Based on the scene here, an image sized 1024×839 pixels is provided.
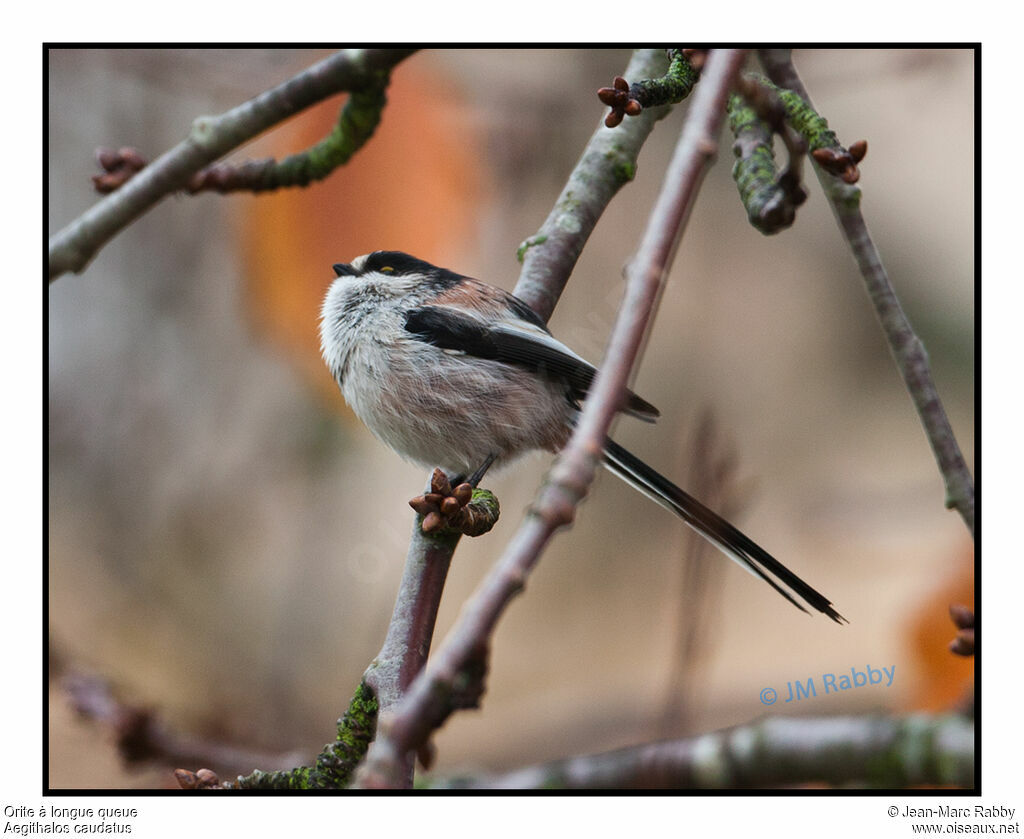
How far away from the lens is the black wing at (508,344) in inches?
59.7

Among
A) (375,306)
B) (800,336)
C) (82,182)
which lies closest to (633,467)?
(800,336)

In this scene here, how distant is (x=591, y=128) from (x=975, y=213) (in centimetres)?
74

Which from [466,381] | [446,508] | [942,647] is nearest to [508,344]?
[466,381]

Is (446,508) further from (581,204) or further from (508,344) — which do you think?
(581,204)

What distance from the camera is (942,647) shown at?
1427 mm

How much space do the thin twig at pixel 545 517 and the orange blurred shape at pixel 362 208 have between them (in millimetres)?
1133

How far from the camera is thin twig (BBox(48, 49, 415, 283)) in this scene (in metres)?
1.41

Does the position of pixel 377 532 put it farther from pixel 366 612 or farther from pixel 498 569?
pixel 498 569

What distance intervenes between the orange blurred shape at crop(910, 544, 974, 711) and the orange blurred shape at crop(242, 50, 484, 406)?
1.10 metres

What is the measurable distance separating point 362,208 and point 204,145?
17.7 inches

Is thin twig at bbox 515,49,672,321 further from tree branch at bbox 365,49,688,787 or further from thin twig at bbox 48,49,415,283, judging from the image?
thin twig at bbox 48,49,415,283

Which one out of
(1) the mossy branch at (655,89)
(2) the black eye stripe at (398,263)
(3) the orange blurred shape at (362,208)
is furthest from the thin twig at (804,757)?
(3) the orange blurred shape at (362,208)
